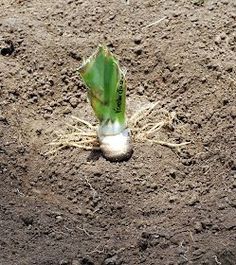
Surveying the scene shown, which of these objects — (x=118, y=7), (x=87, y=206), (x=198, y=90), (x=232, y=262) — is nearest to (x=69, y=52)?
(x=118, y=7)

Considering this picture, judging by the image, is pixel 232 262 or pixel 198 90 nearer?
pixel 232 262

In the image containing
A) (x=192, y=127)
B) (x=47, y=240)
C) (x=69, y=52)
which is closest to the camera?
(x=47, y=240)

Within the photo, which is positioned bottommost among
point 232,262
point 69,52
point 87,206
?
point 232,262

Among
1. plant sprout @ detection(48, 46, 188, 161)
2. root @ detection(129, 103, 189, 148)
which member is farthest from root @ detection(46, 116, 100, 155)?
root @ detection(129, 103, 189, 148)

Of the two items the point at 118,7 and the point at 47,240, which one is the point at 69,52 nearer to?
the point at 118,7

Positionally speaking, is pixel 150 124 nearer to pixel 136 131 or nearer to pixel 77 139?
pixel 136 131

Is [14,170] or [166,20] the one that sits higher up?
[166,20]

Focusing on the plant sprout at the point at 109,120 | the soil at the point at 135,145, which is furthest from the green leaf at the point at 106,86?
the soil at the point at 135,145

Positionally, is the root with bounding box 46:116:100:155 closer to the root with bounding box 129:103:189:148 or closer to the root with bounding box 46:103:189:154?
the root with bounding box 46:103:189:154

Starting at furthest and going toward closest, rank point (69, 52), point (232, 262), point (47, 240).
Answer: point (69, 52), point (47, 240), point (232, 262)
